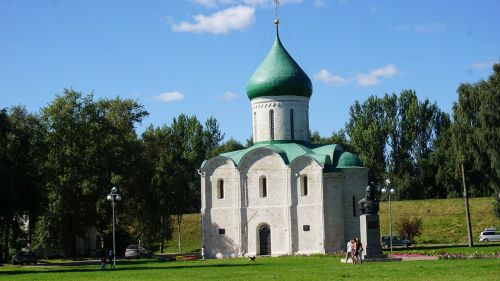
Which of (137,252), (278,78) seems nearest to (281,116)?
(278,78)

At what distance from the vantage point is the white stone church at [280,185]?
43344mm

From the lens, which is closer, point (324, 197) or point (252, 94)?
point (324, 197)

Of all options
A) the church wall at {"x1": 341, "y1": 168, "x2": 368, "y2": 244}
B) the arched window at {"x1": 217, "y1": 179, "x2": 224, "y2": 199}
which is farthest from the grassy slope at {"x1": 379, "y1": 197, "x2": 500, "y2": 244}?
the arched window at {"x1": 217, "y1": 179, "x2": 224, "y2": 199}

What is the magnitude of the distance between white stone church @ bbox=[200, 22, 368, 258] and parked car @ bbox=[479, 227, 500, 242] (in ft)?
39.0

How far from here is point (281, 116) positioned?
46688 millimetres

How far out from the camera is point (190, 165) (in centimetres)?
7044

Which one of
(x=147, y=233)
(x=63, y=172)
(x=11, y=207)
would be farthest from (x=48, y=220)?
(x=11, y=207)

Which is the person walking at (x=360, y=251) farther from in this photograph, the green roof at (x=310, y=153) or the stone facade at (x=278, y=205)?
the green roof at (x=310, y=153)

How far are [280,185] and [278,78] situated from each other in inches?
250

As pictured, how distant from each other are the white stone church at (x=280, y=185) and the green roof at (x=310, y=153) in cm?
5

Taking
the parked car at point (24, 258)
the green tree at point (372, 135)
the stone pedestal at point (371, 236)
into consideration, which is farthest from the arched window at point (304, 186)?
the green tree at point (372, 135)

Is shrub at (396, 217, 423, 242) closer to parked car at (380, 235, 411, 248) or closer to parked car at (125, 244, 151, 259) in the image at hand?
parked car at (380, 235, 411, 248)

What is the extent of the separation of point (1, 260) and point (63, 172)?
5772mm

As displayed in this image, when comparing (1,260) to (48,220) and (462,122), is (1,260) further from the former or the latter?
(462,122)
